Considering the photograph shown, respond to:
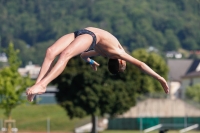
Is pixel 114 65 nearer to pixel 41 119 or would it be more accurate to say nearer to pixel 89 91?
pixel 89 91

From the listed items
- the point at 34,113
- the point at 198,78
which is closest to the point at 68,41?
the point at 34,113

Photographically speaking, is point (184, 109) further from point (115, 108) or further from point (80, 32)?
point (80, 32)

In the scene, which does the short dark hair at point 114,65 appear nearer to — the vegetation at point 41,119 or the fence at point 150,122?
the fence at point 150,122

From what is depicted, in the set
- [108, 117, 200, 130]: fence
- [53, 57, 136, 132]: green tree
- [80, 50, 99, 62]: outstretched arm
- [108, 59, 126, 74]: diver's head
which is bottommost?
[108, 117, 200, 130]: fence

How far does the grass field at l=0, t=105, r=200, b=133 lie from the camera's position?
213 ft

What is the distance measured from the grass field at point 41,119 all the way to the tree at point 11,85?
1730cm

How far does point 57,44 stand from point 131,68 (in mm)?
46249

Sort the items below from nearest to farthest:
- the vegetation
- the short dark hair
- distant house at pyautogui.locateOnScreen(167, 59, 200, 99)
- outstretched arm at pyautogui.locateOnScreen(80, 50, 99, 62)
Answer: the short dark hair < outstretched arm at pyautogui.locateOnScreen(80, 50, 99, 62) < the vegetation < distant house at pyautogui.locateOnScreen(167, 59, 200, 99)

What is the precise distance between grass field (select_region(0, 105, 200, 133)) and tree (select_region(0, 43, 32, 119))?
1730 cm

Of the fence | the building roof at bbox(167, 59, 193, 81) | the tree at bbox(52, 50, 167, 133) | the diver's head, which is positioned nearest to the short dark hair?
the diver's head

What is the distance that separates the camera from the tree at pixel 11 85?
42.6 metres

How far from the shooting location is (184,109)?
62.2 meters

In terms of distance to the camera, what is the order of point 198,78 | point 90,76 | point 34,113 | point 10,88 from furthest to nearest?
point 198,78 < point 34,113 < point 90,76 < point 10,88

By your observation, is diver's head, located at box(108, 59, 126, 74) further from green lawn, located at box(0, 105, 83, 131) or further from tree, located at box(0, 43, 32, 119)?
green lawn, located at box(0, 105, 83, 131)
